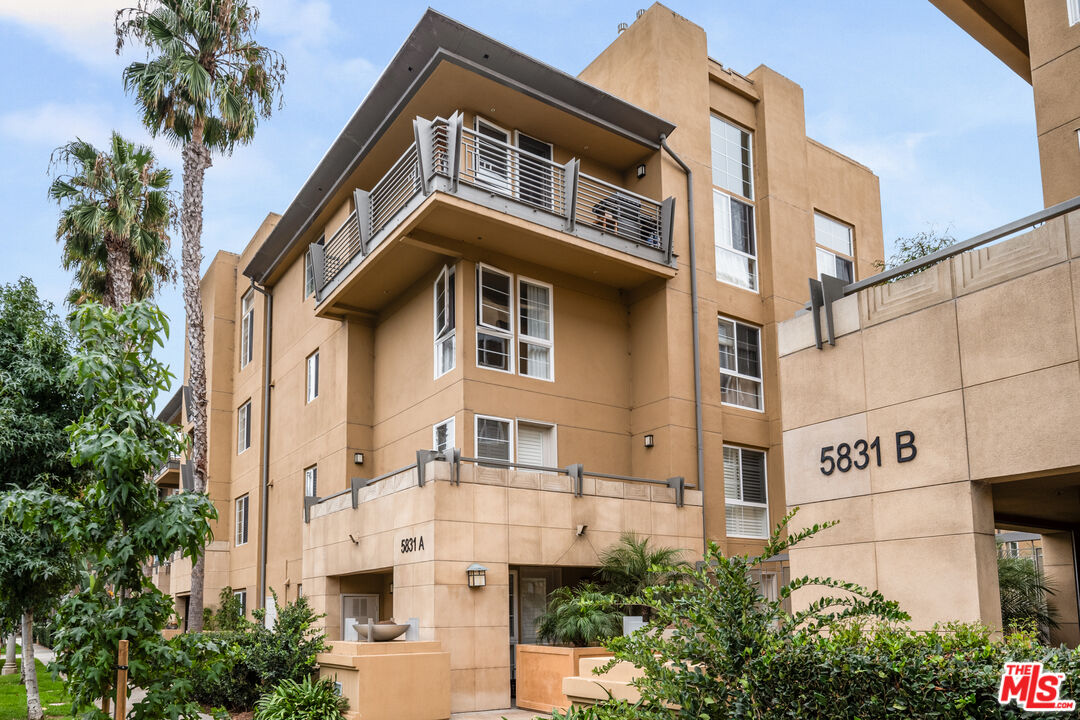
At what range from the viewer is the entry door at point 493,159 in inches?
658

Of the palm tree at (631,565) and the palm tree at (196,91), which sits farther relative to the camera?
the palm tree at (196,91)

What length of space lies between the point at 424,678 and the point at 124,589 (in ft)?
20.4

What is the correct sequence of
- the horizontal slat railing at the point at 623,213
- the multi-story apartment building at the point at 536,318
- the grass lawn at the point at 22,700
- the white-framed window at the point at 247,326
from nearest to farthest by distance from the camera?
the multi-story apartment building at the point at 536,318, the grass lawn at the point at 22,700, the horizontal slat railing at the point at 623,213, the white-framed window at the point at 247,326

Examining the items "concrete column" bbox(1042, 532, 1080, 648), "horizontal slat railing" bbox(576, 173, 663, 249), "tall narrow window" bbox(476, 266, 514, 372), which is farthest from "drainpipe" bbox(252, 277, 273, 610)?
"concrete column" bbox(1042, 532, 1080, 648)

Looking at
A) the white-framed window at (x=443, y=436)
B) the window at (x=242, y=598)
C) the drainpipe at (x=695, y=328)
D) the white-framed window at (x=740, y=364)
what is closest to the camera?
the white-framed window at (x=443, y=436)

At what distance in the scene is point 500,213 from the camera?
16359mm

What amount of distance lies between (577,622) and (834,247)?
510 inches

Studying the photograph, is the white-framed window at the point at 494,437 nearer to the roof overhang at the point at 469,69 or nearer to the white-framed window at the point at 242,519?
the roof overhang at the point at 469,69

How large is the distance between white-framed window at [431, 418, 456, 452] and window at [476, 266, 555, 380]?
1.32m

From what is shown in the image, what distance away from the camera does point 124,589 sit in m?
8.66

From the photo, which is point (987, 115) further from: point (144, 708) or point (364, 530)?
point (144, 708)

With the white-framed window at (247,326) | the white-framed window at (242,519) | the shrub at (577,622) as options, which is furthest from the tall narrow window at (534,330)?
the white-framed window at (242,519)

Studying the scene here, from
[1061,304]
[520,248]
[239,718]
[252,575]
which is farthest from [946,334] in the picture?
[252,575]

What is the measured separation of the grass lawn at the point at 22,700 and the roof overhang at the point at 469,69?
11.6 meters
